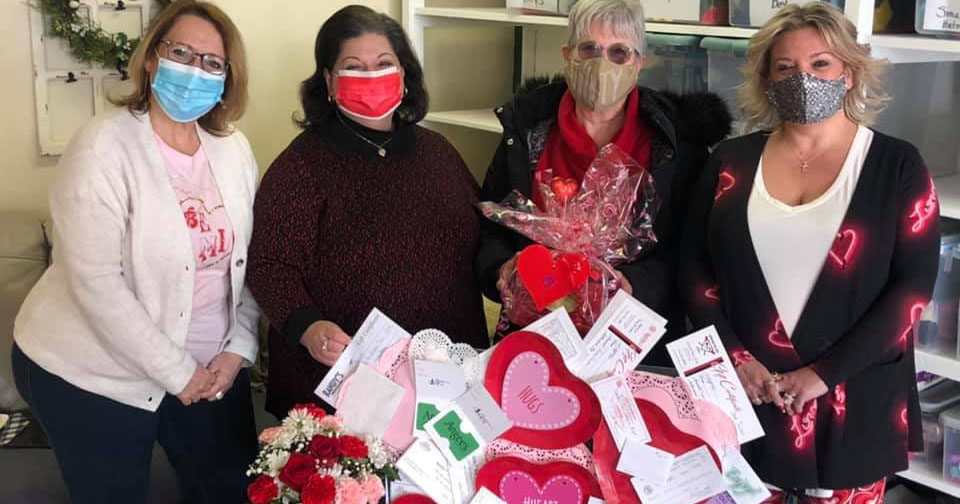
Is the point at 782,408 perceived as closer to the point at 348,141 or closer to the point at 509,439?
the point at 509,439

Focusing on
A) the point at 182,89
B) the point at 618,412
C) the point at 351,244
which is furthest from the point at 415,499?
the point at 182,89

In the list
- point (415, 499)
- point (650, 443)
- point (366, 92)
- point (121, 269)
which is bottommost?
point (415, 499)

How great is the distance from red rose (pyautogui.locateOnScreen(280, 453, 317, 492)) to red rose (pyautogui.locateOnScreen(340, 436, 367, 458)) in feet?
0.17

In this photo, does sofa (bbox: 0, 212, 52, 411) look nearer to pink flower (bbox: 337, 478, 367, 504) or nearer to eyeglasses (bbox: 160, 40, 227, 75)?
eyeglasses (bbox: 160, 40, 227, 75)

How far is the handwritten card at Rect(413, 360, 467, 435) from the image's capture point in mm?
1665

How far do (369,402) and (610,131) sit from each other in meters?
0.71

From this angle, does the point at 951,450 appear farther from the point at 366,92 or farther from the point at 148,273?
the point at 148,273

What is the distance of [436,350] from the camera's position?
5.56 ft

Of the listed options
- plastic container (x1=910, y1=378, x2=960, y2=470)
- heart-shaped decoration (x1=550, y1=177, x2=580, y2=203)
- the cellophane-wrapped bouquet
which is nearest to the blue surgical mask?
the cellophane-wrapped bouquet

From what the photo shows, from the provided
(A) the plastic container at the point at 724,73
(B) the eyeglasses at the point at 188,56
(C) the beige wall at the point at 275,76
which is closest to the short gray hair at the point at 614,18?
(A) the plastic container at the point at 724,73

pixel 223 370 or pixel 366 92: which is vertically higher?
pixel 366 92

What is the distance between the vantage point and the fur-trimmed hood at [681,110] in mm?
1931

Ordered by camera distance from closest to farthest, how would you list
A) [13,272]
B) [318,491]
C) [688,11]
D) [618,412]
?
[318,491]
[618,412]
[688,11]
[13,272]

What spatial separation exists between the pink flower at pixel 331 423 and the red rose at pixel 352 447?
35 millimetres
